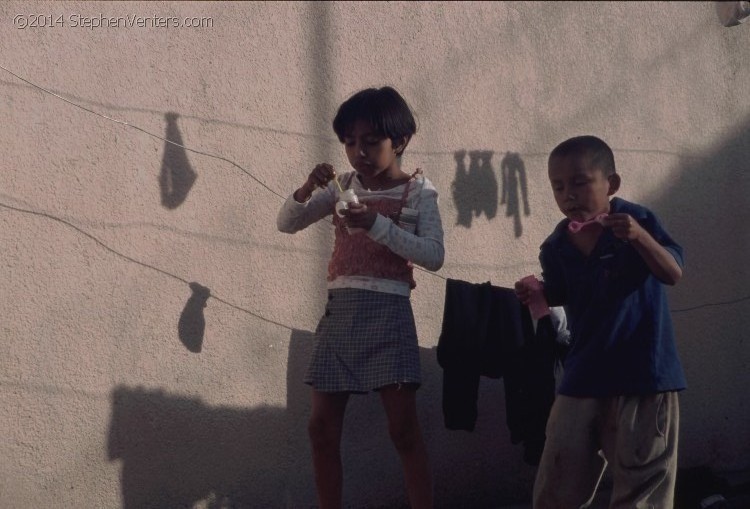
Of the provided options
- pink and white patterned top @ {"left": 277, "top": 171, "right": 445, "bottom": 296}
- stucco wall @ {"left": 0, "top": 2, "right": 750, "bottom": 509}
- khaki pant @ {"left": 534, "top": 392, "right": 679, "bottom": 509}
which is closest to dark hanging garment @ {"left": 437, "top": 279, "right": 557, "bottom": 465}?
pink and white patterned top @ {"left": 277, "top": 171, "right": 445, "bottom": 296}

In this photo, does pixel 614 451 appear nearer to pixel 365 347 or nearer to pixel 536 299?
pixel 536 299

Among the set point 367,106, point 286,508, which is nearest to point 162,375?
point 286,508

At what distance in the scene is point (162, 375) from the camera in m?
3.49

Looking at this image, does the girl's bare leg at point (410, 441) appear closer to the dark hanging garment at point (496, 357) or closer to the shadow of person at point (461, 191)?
the dark hanging garment at point (496, 357)

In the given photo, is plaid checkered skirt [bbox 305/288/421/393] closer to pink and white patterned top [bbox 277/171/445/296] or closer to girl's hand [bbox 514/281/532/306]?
pink and white patterned top [bbox 277/171/445/296]

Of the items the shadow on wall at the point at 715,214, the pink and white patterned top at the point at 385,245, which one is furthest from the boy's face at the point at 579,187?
the shadow on wall at the point at 715,214

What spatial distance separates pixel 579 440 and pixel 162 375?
1.45 meters

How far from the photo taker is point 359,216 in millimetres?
2947

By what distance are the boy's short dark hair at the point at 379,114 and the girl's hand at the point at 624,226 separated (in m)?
0.82

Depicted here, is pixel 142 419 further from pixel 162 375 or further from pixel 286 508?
pixel 286 508

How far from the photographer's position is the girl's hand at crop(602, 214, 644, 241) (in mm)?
2686

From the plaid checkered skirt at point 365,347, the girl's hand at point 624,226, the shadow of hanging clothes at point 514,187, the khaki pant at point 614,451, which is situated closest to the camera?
the girl's hand at point 624,226

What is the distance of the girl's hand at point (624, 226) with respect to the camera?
269 cm

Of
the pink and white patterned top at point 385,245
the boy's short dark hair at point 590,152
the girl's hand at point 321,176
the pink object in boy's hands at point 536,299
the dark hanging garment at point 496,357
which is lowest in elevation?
the dark hanging garment at point 496,357
